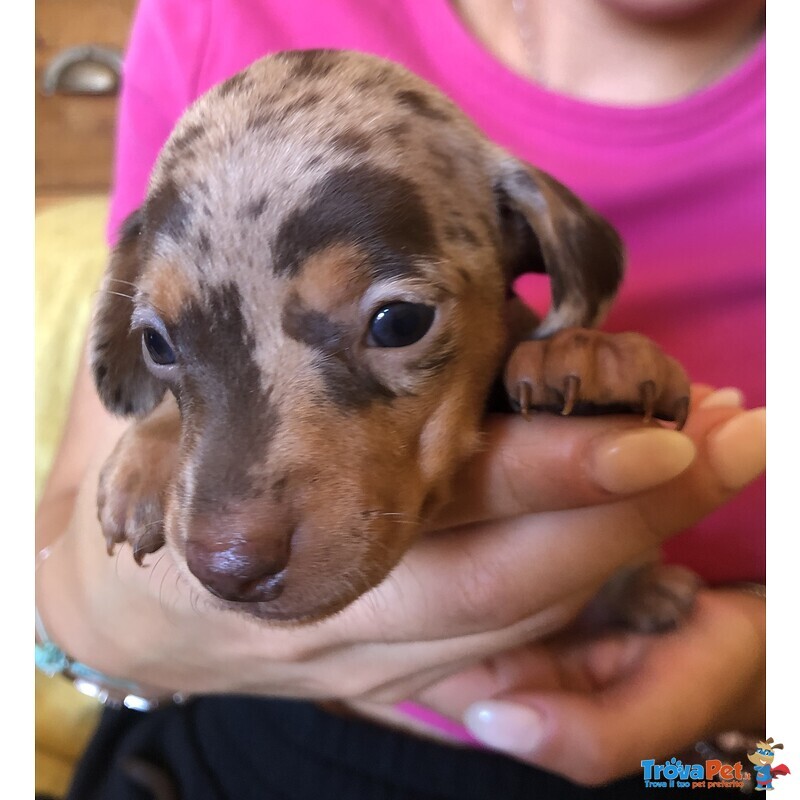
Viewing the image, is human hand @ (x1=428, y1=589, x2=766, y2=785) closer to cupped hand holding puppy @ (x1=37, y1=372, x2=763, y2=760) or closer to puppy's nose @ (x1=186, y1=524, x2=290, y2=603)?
cupped hand holding puppy @ (x1=37, y1=372, x2=763, y2=760)

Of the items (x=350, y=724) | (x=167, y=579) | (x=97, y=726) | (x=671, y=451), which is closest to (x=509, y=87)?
(x=671, y=451)

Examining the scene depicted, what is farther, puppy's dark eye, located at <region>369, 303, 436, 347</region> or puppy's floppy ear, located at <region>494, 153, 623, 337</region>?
puppy's floppy ear, located at <region>494, 153, 623, 337</region>

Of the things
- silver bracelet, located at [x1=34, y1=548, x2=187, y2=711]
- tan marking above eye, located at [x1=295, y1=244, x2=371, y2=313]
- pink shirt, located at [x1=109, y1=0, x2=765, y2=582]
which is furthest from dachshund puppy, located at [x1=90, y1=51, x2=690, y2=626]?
silver bracelet, located at [x1=34, y1=548, x2=187, y2=711]

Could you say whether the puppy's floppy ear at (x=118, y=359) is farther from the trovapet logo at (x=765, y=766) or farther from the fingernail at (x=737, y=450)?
the trovapet logo at (x=765, y=766)

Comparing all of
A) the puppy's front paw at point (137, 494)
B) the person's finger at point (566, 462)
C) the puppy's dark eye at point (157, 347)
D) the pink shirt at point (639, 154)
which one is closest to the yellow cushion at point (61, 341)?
the pink shirt at point (639, 154)

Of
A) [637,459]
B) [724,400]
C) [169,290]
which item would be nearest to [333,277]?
[169,290]

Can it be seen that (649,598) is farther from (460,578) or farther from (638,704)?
(460,578)
